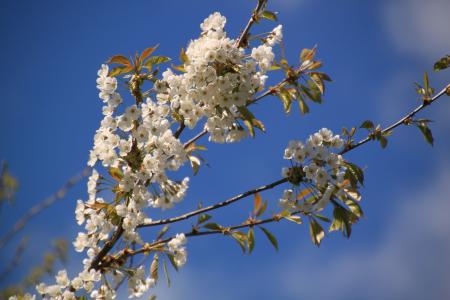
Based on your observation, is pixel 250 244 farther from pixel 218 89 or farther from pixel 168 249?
pixel 218 89

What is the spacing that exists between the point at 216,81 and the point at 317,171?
73cm

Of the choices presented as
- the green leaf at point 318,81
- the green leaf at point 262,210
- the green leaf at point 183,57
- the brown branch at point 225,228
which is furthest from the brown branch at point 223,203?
the green leaf at point 183,57

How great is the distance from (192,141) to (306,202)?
812 millimetres

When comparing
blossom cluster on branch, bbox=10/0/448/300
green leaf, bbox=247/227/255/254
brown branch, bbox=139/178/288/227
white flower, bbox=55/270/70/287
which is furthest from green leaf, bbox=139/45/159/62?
white flower, bbox=55/270/70/287

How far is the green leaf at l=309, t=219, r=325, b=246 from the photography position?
2.36 metres

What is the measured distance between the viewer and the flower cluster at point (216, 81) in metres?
2.33

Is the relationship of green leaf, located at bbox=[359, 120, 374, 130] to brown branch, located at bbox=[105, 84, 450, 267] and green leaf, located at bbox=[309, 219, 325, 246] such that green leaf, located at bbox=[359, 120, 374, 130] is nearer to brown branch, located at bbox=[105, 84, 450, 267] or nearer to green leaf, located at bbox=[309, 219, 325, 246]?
brown branch, located at bbox=[105, 84, 450, 267]

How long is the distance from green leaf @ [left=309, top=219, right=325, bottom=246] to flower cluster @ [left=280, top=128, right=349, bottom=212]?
8 centimetres

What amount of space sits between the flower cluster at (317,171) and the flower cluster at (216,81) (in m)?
0.35

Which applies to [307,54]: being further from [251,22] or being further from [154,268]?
[154,268]

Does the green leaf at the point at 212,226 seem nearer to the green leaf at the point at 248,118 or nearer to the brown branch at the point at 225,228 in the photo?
the brown branch at the point at 225,228

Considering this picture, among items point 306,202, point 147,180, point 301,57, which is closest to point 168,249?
point 147,180

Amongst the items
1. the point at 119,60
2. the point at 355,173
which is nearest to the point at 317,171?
the point at 355,173

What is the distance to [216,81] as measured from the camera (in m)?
2.33
